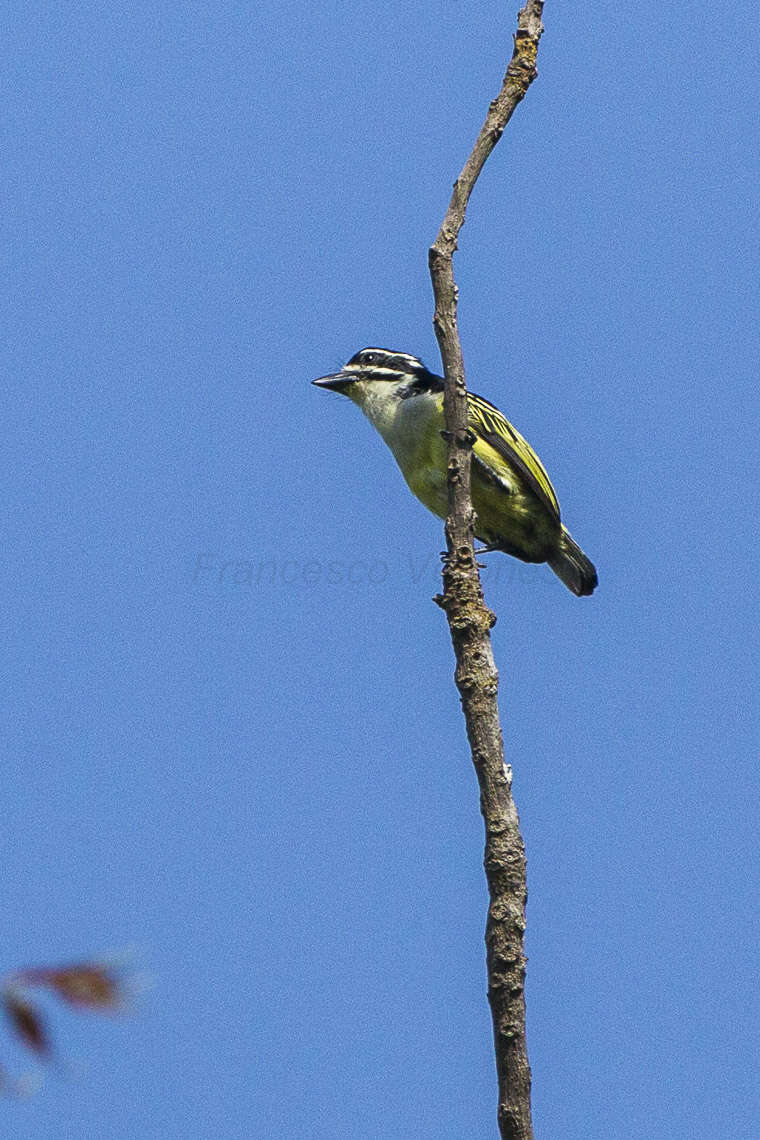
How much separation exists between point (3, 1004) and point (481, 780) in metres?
3.16

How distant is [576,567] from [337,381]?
229 cm

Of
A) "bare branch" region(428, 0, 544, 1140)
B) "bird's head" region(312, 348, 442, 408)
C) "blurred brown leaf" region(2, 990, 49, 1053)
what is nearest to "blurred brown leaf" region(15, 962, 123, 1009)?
"blurred brown leaf" region(2, 990, 49, 1053)

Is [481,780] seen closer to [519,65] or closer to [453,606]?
[453,606]

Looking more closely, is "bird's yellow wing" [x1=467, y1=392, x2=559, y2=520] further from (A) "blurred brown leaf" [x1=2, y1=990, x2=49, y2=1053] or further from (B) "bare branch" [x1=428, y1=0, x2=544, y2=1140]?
(A) "blurred brown leaf" [x1=2, y1=990, x2=49, y2=1053]

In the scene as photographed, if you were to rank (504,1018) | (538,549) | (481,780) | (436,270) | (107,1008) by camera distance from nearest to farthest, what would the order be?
(107,1008) → (504,1018) → (481,780) → (436,270) → (538,549)

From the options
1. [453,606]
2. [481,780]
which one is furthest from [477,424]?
[481,780]

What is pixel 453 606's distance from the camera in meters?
5.59

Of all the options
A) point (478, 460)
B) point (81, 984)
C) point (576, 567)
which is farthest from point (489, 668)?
point (576, 567)

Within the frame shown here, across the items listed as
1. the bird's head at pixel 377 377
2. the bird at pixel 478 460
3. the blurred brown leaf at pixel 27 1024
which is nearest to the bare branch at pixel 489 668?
the blurred brown leaf at pixel 27 1024

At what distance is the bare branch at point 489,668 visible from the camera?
4.61 m

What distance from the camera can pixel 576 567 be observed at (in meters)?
9.95

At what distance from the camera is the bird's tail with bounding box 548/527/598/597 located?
32.6 ft

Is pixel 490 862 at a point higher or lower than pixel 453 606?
lower

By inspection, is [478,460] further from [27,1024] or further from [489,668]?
[27,1024]
